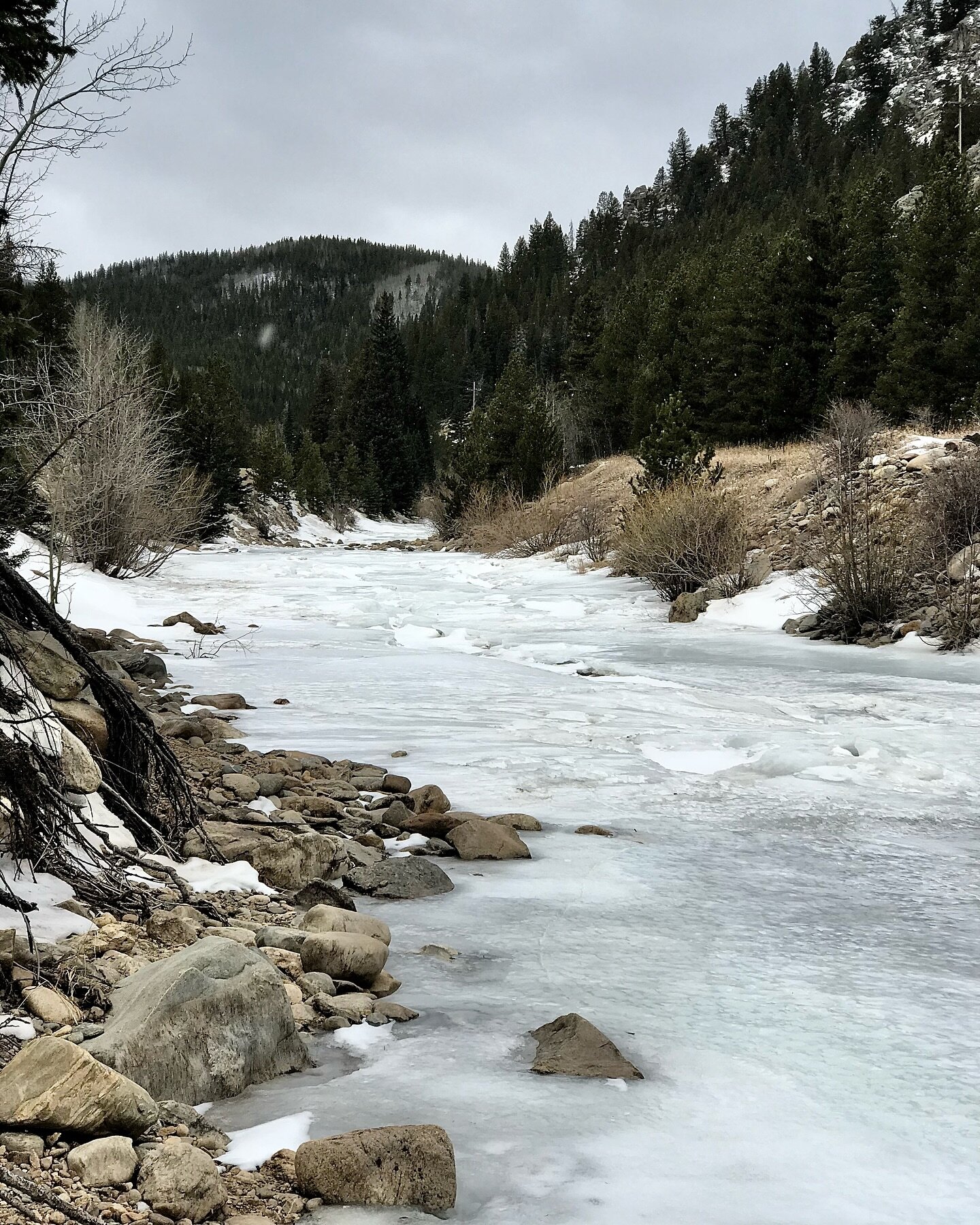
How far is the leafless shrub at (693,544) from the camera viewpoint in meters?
→ 16.3

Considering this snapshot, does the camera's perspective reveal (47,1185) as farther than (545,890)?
No

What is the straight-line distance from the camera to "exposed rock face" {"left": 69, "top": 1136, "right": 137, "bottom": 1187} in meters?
1.69

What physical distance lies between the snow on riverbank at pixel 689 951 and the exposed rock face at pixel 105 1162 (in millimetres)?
381

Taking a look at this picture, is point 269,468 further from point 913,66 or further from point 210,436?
point 913,66

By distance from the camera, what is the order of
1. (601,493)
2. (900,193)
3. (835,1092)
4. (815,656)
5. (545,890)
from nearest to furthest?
(835,1092) < (545,890) < (815,656) < (601,493) < (900,193)

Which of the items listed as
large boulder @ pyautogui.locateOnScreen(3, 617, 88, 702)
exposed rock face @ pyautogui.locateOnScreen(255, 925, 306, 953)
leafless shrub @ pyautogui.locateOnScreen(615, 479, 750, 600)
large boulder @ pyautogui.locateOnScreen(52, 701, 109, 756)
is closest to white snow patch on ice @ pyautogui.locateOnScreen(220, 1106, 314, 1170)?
exposed rock face @ pyautogui.locateOnScreen(255, 925, 306, 953)

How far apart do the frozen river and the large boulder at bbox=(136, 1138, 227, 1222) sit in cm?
36

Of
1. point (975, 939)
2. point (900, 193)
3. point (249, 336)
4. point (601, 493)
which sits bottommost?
point (975, 939)

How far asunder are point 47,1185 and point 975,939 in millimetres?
3123

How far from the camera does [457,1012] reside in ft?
9.34

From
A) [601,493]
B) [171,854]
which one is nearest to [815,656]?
[171,854]

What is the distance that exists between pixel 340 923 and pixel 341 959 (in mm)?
344

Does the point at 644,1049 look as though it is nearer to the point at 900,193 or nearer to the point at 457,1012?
the point at 457,1012

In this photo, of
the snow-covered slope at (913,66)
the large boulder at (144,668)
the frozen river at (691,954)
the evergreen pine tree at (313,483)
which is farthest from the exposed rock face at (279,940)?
the snow-covered slope at (913,66)
